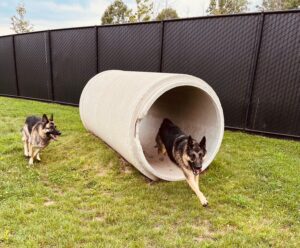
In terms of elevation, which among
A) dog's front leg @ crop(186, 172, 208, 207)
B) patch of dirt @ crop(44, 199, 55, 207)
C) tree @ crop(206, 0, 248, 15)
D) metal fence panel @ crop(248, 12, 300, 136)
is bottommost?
patch of dirt @ crop(44, 199, 55, 207)

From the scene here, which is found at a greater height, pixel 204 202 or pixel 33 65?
pixel 33 65

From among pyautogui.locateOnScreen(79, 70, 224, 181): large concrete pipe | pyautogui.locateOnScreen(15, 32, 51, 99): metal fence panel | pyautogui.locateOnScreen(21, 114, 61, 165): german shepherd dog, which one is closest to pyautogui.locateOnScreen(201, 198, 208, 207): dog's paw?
pyautogui.locateOnScreen(79, 70, 224, 181): large concrete pipe

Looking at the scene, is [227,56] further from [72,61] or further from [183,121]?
[72,61]

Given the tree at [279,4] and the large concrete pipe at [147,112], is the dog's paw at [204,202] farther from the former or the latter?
the tree at [279,4]

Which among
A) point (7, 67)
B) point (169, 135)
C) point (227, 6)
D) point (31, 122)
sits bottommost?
point (7, 67)

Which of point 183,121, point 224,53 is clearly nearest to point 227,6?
point 224,53

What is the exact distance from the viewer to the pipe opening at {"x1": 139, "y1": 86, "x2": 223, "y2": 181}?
5016 millimetres

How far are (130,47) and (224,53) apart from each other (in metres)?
3.33

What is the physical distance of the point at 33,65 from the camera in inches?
518

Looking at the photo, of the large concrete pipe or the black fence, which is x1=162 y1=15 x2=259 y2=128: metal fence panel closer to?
the black fence

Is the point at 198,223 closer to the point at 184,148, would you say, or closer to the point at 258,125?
the point at 184,148

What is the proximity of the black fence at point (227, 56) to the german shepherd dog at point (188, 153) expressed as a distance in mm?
3319

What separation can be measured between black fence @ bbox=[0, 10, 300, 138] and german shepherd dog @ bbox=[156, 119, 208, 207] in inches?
131

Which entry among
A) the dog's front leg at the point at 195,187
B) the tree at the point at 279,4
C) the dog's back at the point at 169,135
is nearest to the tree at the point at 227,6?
the tree at the point at 279,4
